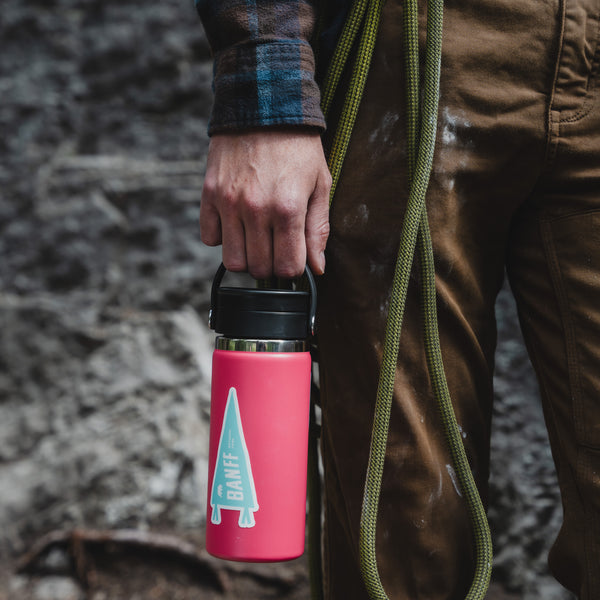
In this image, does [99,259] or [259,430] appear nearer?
[259,430]

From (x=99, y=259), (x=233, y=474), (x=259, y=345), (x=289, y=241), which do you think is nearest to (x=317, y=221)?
(x=289, y=241)

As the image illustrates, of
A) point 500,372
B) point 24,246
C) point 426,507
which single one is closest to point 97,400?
point 24,246

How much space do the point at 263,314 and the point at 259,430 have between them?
13 cm

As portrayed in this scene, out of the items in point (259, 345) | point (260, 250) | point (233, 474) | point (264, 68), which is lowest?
point (233, 474)

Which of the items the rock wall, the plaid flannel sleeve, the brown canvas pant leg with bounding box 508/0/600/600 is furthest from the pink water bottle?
the rock wall

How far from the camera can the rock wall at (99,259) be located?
1649 millimetres

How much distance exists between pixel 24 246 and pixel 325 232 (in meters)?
1.29

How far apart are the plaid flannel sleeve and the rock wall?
104cm

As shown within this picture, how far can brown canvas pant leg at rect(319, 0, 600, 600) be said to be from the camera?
69cm

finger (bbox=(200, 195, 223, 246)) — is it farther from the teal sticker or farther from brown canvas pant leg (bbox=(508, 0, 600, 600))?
brown canvas pant leg (bbox=(508, 0, 600, 600))

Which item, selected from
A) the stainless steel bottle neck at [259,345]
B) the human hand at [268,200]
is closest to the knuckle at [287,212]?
the human hand at [268,200]

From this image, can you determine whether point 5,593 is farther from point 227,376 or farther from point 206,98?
point 206,98

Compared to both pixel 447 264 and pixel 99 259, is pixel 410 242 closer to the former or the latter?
pixel 447 264

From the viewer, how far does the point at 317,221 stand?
693 millimetres
